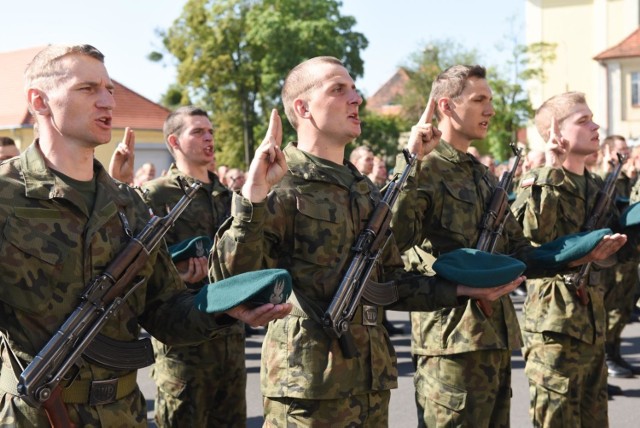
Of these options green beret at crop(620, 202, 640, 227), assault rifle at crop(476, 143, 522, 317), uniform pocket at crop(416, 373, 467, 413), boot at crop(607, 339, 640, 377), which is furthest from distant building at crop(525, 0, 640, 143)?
uniform pocket at crop(416, 373, 467, 413)

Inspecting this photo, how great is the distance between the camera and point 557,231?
5758 mm

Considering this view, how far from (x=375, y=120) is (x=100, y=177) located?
44231mm

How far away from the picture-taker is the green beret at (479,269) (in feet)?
13.1

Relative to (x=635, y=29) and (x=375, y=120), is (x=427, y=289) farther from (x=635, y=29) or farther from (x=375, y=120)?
(x=635, y=29)

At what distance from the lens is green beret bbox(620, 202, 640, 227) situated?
5461 mm

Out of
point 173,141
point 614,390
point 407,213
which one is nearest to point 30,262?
point 407,213

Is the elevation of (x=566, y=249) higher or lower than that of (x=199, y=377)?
higher

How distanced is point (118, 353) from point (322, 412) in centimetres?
94

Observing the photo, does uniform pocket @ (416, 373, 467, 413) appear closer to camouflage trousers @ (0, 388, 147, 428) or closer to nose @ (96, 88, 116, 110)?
camouflage trousers @ (0, 388, 147, 428)

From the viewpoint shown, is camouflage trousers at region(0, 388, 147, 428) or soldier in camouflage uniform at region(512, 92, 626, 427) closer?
camouflage trousers at region(0, 388, 147, 428)

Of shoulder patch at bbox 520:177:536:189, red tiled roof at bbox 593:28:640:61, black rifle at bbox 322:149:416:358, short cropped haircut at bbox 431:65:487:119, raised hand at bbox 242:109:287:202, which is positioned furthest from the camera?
red tiled roof at bbox 593:28:640:61

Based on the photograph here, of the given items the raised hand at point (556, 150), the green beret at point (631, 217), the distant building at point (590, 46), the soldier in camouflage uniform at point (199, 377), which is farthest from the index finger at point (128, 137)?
the distant building at point (590, 46)

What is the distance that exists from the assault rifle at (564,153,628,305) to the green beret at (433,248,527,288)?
1727mm

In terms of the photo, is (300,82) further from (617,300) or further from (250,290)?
(617,300)
